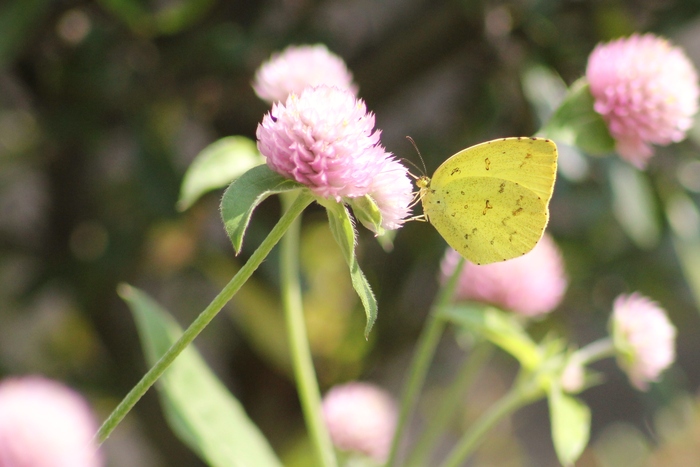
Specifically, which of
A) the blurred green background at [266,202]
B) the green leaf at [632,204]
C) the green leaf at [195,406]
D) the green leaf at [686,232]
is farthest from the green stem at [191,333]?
the green leaf at [686,232]

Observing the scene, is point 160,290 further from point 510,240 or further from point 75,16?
point 510,240

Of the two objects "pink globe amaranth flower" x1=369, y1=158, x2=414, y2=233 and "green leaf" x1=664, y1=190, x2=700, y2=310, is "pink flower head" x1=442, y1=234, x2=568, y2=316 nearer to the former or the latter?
"pink globe amaranth flower" x1=369, y1=158, x2=414, y2=233

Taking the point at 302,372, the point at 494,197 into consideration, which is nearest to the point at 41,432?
the point at 302,372

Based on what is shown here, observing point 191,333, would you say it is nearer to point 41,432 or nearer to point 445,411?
point 41,432

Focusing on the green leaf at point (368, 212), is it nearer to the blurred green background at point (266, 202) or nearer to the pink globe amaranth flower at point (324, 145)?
the pink globe amaranth flower at point (324, 145)

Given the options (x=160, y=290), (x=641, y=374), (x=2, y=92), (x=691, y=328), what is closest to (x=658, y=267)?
(x=691, y=328)
